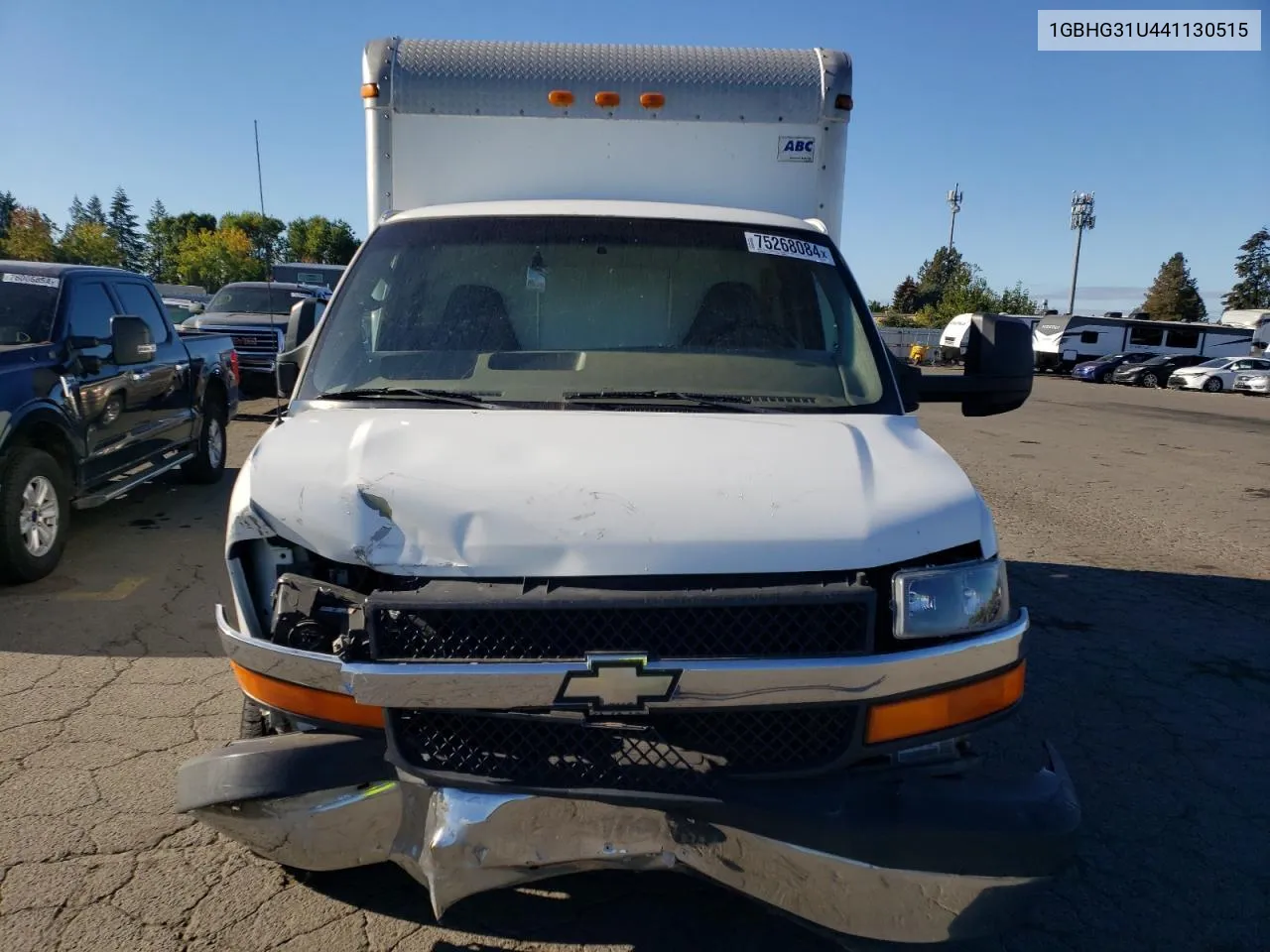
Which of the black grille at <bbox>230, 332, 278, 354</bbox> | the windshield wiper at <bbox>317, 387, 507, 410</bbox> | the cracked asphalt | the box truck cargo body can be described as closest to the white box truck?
the windshield wiper at <bbox>317, 387, 507, 410</bbox>

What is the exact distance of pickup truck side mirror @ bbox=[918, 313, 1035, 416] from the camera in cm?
348

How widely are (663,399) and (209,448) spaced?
22.2 ft

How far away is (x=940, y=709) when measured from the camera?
7.23 ft

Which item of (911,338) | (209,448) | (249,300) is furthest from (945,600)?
(911,338)

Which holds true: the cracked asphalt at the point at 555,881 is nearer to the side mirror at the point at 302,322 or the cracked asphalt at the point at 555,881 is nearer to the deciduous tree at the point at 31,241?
the side mirror at the point at 302,322

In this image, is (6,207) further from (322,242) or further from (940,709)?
(940,709)

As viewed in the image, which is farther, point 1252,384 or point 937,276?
point 937,276


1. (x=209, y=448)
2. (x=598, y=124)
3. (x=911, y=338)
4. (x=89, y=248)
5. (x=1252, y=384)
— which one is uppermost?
(x=89, y=248)

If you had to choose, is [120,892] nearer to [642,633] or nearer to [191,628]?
[642,633]

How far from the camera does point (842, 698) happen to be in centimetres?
208

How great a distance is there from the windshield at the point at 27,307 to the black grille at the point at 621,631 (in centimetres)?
501

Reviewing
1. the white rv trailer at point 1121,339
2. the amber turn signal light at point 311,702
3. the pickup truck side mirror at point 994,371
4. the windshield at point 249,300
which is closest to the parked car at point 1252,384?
the white rv trailer at point 1121,339


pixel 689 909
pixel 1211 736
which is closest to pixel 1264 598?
pixel 1211 736

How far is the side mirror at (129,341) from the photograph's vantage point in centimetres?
575
